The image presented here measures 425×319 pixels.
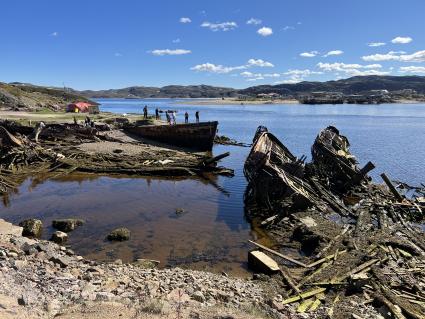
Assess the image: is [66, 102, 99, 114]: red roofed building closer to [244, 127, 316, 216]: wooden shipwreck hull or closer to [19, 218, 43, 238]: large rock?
[244, 127, 316, 216]: wooden shipwreck hull

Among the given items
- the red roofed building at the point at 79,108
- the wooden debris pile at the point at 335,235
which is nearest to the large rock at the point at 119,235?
the wooden debris pile at the point at 335,235

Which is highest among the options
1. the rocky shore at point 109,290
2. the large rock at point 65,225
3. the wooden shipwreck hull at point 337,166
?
the wooden shipwreck hull at point 337,166

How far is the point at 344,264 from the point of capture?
1389 cm

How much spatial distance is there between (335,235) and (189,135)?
26.5 metres

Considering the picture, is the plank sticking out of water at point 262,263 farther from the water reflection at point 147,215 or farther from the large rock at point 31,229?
the large rock at point 31,229

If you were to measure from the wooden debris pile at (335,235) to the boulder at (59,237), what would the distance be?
762 cm

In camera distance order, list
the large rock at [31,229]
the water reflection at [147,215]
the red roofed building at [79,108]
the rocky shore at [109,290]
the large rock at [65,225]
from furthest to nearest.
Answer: the red roofed building at [79,108], the large rock at [65,225], the large rock at [31,229], the water reflection at [147,215], the rocky shore at [109,290]

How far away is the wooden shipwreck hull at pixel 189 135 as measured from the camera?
41.2 meters

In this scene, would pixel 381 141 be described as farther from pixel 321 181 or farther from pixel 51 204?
pixel 51 204

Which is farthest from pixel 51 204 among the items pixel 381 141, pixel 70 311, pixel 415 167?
pixel 381 141

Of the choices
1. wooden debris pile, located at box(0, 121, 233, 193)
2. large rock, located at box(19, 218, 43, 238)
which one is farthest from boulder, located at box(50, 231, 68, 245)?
wooden debris pile, located at box(0, 121, 233, 193)

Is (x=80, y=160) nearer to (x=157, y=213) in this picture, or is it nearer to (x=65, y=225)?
(x=157, y=213)

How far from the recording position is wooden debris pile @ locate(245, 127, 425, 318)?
1173 centimetres

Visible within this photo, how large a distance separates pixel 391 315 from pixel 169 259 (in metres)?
7.77
